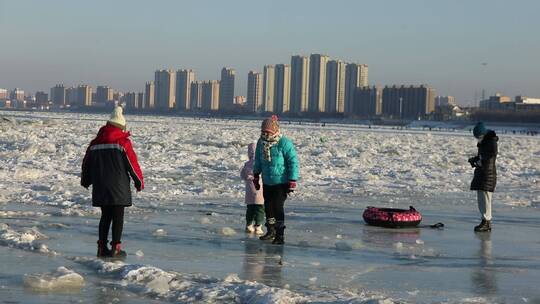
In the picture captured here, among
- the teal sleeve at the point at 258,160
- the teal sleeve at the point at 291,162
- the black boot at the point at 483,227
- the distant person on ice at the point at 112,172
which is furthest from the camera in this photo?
the black boot at the point at 483,227

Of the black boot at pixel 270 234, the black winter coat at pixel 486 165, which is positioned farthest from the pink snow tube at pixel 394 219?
the black boot at pixel 270 234

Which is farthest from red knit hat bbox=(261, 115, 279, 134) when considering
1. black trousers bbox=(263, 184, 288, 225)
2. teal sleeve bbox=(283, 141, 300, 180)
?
black trousers bbox=(263, 184, 288, 225)

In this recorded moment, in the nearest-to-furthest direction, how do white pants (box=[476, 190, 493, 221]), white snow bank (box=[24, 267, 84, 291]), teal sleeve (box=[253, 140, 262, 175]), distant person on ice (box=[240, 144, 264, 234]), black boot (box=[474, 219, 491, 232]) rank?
white snow bank (box=[24, 267, 84, 291]), teal sleeve (box=[253, 140, 262, 175]), distant person on ice (box=[240, 144, 264, 234]), black boot (box=[474, 219, 491, 232]), white pants (box=[476, 190, 493, 221])

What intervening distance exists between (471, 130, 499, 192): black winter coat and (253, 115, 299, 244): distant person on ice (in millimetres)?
3052

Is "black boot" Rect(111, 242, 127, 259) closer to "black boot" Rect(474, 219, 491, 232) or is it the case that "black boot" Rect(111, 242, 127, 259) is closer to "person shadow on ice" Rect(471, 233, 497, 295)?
"person shadow on ice" Rect(471, 233, 497, 295)

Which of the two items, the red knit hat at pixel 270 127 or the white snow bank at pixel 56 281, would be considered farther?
the red knit hat at pixel 270 127

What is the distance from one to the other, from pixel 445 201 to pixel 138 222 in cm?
635

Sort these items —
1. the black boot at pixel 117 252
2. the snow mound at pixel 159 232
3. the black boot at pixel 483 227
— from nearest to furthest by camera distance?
1. the black boot at pixel 117 252
2. the snow mound at pixel 159 232
3. the black boot at pixel 483 227

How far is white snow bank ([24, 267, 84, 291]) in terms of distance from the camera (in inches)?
234

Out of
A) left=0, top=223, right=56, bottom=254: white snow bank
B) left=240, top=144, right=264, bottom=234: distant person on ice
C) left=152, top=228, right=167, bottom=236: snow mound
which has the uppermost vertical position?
left=240, top=144, right=264, bottom=234: distant person on ice

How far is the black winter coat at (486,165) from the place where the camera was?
10.4 m

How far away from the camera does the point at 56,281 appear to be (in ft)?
19.9

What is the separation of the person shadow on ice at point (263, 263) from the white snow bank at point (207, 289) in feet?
0.80

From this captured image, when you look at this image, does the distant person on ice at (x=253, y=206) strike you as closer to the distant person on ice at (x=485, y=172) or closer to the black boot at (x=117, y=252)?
the black boot at (x=117, y=252)
